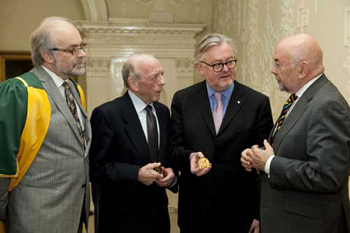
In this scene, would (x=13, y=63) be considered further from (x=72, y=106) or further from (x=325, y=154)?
(x=325, y=154)

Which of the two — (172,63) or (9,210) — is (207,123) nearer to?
(9,210)

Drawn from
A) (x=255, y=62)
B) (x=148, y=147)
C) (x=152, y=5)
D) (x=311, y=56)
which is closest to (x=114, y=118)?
(x=148, y=147)

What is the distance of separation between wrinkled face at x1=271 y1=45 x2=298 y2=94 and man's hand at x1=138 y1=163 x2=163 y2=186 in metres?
0.88

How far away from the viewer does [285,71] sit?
204 centimetres

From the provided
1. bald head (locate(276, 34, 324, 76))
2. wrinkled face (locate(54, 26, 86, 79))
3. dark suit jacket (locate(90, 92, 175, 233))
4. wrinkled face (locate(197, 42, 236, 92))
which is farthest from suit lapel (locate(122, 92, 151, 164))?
bald head (locate(276, 34, 324, 76))

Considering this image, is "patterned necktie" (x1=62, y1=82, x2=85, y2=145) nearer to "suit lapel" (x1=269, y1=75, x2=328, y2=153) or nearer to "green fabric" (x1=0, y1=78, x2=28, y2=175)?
"green fabric" (x1=0, y1=78, x2=28, y2=175)

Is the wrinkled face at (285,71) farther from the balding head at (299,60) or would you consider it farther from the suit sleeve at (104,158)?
the suit sleeve at (104,158)

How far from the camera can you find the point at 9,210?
2.12m

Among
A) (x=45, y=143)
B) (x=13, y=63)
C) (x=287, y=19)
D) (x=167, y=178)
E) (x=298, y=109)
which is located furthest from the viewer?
(x=13, y=63)

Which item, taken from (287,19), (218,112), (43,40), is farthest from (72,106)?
(287,19)

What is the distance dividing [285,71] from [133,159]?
3.51ft

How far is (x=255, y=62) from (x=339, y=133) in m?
2.83

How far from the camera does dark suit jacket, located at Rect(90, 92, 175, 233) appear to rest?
2.50 metres

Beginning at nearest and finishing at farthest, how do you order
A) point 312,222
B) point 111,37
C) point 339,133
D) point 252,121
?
point 339,133 → point 312,222 → point 252,121 → point 111,37
